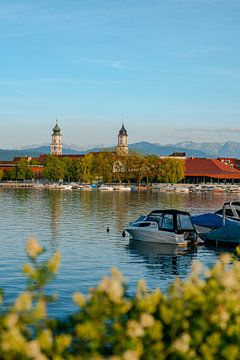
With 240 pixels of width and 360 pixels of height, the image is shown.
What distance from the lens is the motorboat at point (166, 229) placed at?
37.7m

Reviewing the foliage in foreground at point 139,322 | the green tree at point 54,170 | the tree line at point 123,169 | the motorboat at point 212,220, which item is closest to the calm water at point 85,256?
the motorboat at point 212,220

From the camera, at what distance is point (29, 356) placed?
19.5 ft

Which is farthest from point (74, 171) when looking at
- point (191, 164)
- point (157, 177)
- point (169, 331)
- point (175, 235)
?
point (169, 331)

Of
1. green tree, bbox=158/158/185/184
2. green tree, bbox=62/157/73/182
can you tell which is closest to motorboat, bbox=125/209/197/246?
green tree, bbox=158/158/185/184

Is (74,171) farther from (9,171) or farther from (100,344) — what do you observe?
(100,344)

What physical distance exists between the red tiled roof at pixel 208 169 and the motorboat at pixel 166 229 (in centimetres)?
14593

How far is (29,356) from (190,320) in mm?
2333

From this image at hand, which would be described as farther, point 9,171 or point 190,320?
point 9,171

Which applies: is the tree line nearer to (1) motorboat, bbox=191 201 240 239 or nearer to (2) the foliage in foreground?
(1) motorboat, bbox=191 201 240 239

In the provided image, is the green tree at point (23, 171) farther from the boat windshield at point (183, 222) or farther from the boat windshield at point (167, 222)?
the boat windshield at point (167, 222)

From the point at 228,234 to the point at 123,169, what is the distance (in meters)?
131

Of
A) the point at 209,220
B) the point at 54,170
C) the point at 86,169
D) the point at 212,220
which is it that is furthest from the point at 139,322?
the point at 54,170

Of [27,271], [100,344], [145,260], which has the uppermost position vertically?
[27,271]

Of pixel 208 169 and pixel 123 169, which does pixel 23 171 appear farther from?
pixel 208 169
